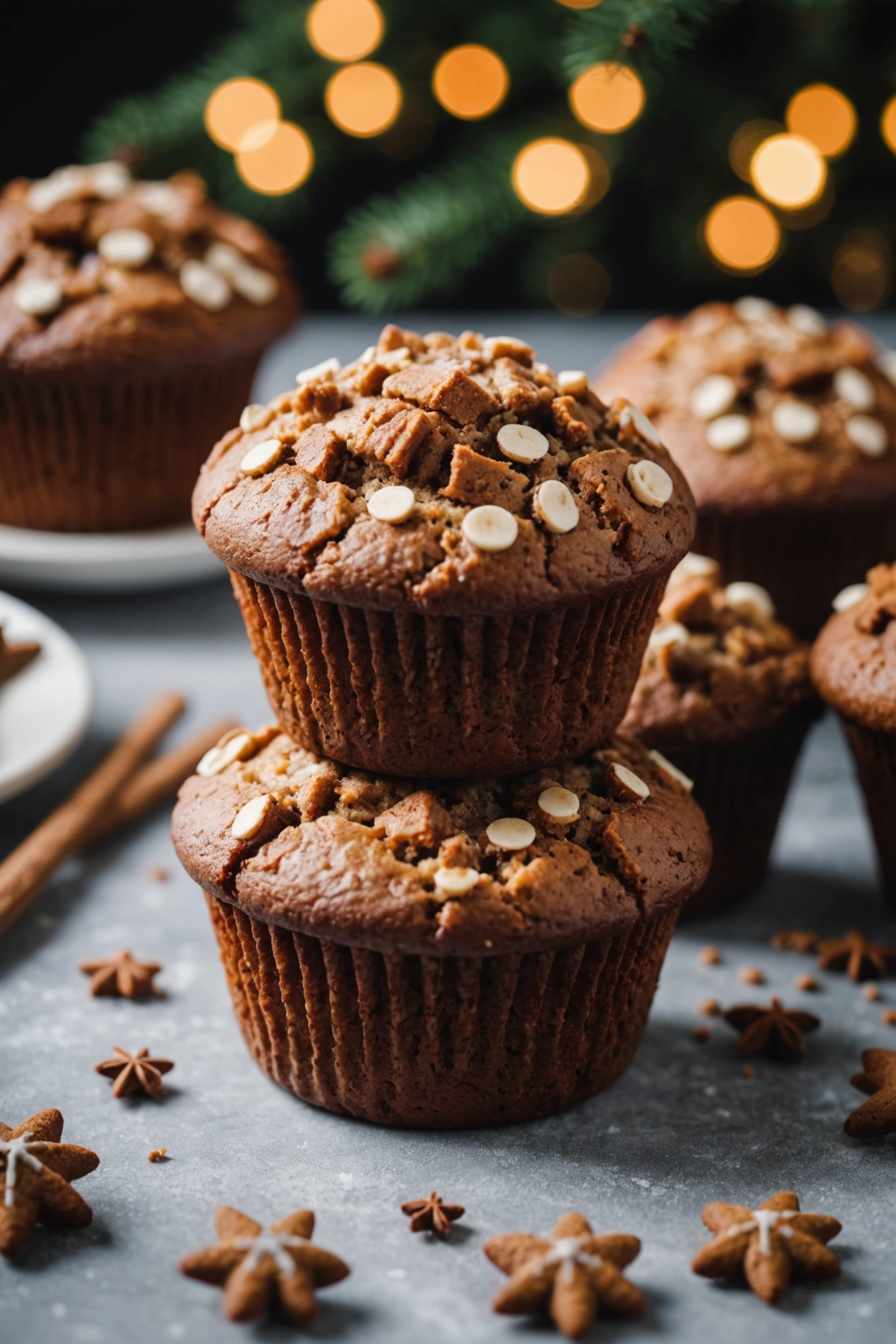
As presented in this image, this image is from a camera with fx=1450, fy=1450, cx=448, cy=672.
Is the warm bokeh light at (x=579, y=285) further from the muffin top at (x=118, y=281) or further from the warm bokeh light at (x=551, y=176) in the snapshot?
the muffin top at (x=118, y=281)

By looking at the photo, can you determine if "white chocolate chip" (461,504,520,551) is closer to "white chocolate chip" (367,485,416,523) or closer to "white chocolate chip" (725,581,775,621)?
"white chocolate chip" (367,485,416,523)

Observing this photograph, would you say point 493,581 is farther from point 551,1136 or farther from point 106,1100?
point 106,1100

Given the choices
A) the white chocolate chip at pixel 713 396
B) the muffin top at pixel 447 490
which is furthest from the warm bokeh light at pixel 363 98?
the muffin top at pixel 447 490

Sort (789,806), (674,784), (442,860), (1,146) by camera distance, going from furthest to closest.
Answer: (1,146) < (789,806) < (674,784) < (442,860)

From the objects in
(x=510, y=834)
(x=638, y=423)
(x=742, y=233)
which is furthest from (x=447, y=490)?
(x=742, y=233)

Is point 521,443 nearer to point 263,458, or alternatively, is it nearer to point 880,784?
point 263,458

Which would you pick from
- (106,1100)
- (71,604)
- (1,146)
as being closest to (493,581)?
(106,1100)
